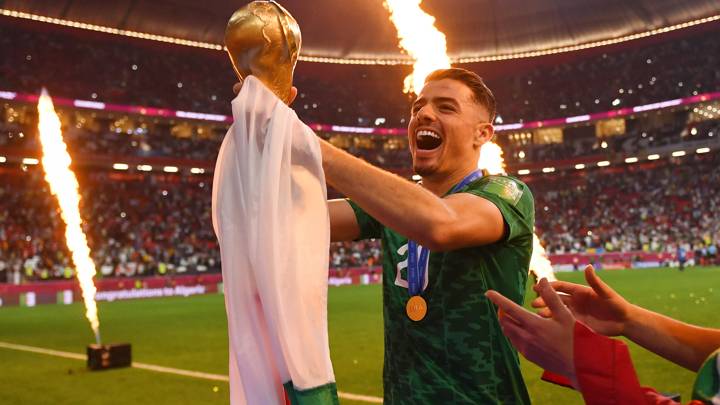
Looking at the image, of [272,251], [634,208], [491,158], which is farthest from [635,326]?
Result: [634,208]

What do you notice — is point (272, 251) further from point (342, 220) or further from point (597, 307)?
point (342, 220)

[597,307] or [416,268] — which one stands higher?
[416,268]

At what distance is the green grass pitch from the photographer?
26.9ft

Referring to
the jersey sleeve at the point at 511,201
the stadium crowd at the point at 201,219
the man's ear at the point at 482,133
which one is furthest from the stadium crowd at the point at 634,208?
the jersey sleeve at the point at 511,201

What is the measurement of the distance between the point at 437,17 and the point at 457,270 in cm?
3532

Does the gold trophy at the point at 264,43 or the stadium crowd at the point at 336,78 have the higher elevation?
the stadium crowd at the point at 336,78

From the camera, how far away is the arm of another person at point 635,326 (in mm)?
2055

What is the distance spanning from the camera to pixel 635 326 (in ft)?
6.84

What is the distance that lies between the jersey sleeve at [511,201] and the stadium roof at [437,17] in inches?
1222

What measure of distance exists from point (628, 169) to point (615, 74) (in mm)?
6955

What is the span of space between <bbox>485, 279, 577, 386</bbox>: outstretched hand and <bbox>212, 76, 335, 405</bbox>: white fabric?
0.45m

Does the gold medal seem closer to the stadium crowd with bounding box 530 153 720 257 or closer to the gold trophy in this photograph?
the gold trophy

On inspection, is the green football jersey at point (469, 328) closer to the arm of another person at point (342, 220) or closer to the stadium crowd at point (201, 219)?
the arm of another person at point (342, 220)

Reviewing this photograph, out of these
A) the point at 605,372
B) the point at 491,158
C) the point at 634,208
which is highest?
the point at 491,158
